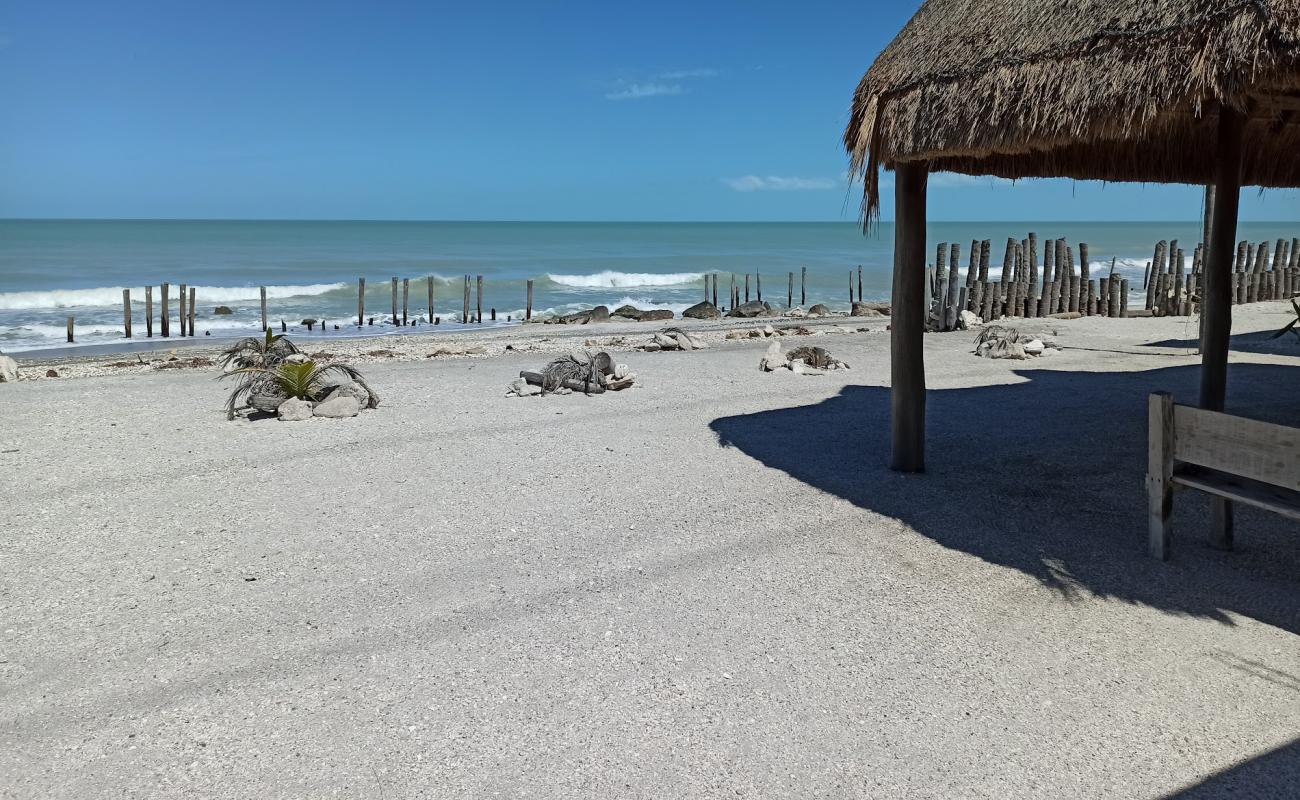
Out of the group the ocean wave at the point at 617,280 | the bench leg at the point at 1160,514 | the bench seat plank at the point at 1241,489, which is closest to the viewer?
the bench seat plank at the point at 1241,489

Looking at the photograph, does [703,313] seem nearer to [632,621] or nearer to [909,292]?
[909,292]

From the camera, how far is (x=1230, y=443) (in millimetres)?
4203

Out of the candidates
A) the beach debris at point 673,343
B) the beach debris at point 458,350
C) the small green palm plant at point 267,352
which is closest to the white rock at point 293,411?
the small green palm plant at point 267,352

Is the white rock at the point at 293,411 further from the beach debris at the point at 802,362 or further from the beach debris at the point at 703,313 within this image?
the beach debris at the point at 703,313

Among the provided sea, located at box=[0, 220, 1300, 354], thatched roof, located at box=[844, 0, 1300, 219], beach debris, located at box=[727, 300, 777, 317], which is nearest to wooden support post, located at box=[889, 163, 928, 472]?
thatched roof, located at box=[844, 0, 1300, 219]

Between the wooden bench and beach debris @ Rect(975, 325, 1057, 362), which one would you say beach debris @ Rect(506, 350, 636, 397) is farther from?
the wooden bench

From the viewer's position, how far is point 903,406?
6.43 m

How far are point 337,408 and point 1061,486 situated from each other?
21.0 ft

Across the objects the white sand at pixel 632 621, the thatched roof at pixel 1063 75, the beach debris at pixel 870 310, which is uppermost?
the thatched roof at pixel 1063 75

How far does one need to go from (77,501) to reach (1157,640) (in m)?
6.37

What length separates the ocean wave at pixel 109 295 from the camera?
28.1 meters

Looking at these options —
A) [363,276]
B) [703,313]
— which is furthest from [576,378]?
[363,276]

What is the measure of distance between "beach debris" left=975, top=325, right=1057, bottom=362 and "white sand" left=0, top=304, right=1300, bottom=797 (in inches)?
184

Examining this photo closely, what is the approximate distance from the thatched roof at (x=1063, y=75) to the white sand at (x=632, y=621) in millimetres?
2210
